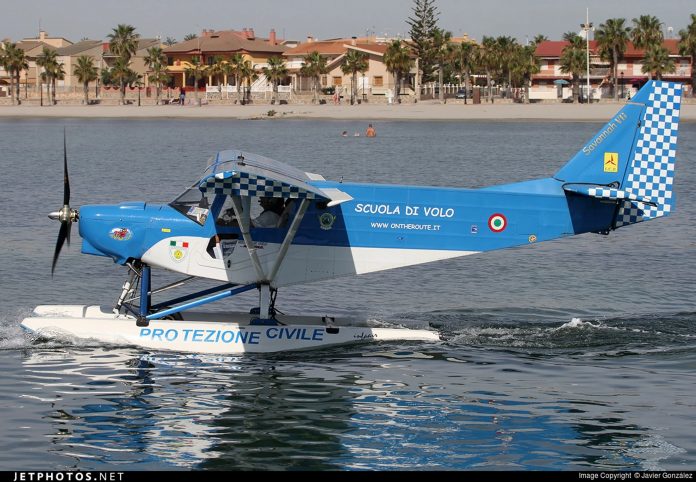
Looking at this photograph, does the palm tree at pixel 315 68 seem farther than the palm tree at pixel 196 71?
No

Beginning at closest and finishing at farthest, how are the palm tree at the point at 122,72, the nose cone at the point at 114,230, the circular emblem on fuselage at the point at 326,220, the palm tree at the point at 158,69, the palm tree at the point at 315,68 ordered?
the nose cone at the point at 114,230, the circular emblem on fuselage at the point at 326,220, the palm tree at the point at 122,72, the palm tree at the point at 315,68, the palm tree at the point at 158,69

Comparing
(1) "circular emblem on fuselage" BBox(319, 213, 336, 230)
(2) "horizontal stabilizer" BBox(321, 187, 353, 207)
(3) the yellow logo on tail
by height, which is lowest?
(1) "circular emblem on fuselage" BBox(319, 213, 336, 230)

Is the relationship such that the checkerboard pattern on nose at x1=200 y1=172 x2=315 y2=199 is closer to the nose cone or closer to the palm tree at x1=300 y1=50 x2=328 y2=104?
the nose cone

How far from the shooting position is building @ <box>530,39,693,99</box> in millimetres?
120312

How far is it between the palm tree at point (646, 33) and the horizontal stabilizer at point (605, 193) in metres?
98.6

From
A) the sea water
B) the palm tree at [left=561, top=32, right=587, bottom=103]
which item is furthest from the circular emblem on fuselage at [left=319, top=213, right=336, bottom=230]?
the palm tree at [left=561, top=32, right=587, bottom=103]

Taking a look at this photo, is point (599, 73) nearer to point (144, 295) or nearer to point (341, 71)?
point (341, 71)

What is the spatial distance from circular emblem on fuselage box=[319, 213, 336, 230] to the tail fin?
357 centimetres

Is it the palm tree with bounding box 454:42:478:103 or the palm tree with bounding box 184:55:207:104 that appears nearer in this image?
the palm tree with bounding box 454:42:478:103

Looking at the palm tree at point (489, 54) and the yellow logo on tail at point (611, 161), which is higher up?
the palm tree at point (489, 54)

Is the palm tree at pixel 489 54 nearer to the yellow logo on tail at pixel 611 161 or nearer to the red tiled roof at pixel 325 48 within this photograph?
the red tiled roof at pixel 325 48

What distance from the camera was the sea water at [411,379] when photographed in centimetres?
1227

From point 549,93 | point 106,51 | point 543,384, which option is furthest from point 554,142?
point 106,51

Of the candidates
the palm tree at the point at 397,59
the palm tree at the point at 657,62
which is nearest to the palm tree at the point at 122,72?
the palm tree at the point at 397,59
